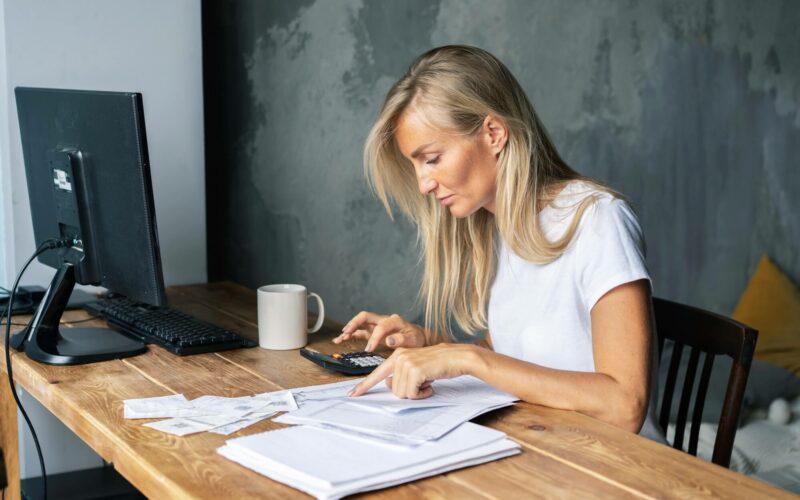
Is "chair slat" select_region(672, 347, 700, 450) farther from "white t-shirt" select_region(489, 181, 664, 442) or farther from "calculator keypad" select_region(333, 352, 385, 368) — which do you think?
"calculator keypad" select_region(333, 352, 385, 368)

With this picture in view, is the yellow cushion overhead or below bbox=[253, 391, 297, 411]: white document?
below

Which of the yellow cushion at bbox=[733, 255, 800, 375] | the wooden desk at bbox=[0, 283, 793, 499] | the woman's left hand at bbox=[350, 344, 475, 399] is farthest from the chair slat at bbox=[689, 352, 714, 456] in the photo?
the yellow cushion at bbox=[733, 255, 800, 375]

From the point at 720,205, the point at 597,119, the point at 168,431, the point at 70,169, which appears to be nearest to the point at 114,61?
the point at 70,169

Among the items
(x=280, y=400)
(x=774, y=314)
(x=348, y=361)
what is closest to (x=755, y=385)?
(x=774, y=314)

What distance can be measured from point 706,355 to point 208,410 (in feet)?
2.71

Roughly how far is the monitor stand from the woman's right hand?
41 centimetres

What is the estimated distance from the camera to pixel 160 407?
1.37 m

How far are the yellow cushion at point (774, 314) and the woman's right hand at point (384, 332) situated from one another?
108cm

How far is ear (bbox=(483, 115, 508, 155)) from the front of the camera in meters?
1.59

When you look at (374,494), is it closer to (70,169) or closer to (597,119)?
(70,169)

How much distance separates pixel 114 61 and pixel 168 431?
1.55 meters

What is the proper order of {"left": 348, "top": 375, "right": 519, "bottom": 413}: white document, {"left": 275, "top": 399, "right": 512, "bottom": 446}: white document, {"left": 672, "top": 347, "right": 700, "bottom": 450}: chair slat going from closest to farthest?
{"left": 275, "top": 399, "right": 512, "bottom": 446}: white document → {"left": 348, "top": 375, "right": 519, "bottom": 413}: white document → {"left": 672, "top": 347, "right": 700, "bottom": 450}: chair slat

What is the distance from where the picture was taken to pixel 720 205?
2.44m

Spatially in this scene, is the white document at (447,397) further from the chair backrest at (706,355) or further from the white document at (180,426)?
the chair backrest at (706,355)
